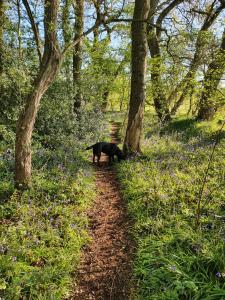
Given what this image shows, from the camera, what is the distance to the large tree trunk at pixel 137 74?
10.2 metres

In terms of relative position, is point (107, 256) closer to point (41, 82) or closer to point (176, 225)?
point (176, 225)

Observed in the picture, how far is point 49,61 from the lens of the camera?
247 inches

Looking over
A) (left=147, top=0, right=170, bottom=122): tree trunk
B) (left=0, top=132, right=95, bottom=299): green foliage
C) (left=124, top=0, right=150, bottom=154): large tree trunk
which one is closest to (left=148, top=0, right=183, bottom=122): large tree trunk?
(left=147, top=0, right=170, bottom=122): tree trunk

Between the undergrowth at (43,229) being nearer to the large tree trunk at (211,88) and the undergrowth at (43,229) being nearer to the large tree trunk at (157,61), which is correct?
the large tree trunk at (211,88)

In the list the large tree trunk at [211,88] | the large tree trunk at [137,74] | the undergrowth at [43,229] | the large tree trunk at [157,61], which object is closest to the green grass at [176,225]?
the undergrowth at [43,229]

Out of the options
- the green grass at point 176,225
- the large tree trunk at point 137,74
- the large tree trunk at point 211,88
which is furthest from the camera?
the large tree trunk at point 211,88

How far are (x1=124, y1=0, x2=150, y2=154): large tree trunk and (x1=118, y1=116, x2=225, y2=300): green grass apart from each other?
121 cm

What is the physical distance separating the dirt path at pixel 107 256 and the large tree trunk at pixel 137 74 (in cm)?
384

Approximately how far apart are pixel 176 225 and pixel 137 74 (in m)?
6.72

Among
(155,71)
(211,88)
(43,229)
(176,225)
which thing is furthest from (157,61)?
(43,229)

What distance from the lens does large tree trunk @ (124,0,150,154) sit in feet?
33.6

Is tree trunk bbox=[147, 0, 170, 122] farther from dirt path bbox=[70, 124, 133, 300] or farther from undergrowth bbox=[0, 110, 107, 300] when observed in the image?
dirt path bbox=[70, 124, 133, 300]

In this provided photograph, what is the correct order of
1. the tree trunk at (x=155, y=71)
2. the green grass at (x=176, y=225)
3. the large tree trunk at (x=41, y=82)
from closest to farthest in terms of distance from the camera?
the green grass at (x=176, y=225) < the large tree trunk at (x=41, y=82) < the tree trunk at (x=155, y=71)

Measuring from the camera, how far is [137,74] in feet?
34.7
